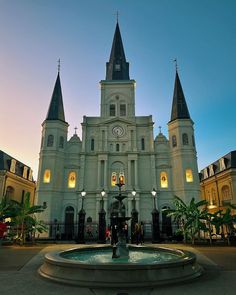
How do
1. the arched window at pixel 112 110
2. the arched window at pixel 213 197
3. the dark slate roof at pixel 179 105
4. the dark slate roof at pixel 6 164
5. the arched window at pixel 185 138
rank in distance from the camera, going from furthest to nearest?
the arched window at pixel 213 197
the arched window at pixel 112 110
the dark slate roof at pixel 179 105
the dark slate roof at pixel 6 164
the arched window at pixel 185 138

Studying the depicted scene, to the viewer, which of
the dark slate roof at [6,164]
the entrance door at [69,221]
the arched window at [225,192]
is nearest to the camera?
the entrance door at [69,221]

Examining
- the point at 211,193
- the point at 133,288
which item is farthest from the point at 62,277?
the point at 211,193

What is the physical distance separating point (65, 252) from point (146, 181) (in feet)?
84.2

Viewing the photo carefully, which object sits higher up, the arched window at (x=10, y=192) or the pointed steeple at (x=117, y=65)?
the pointed steeple at (x=117, y=65)

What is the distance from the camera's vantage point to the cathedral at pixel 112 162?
3372 centimetres

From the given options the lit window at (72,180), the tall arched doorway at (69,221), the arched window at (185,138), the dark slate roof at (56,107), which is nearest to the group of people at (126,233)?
the tall arched doorway at (69,221)

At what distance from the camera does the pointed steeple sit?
145ft

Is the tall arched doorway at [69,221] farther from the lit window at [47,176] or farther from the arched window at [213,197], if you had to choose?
the arched window at [213,197]

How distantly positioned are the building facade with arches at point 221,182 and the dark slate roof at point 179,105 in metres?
10.00

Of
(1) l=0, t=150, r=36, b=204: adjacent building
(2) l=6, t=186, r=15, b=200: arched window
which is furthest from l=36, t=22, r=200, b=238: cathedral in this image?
(2) l=6, t=186, r=15, b=200: arched window

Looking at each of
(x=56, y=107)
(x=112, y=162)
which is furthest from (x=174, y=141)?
(x=56, y=107)

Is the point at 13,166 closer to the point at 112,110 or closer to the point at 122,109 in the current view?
the point at 112,110

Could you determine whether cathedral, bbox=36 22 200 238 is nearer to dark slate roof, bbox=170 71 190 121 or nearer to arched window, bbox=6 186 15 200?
dark slate roof, bbox=170 71 190 121

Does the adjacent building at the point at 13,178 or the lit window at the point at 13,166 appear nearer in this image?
the adjacent building at the point at 13,178
